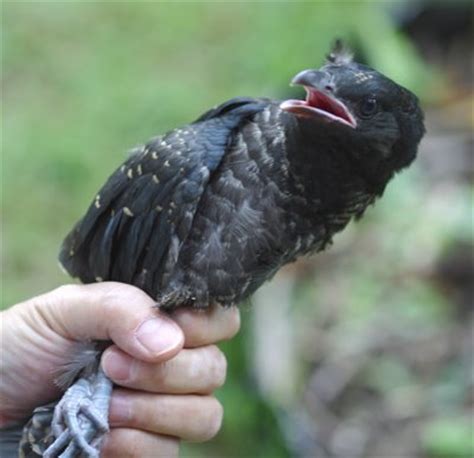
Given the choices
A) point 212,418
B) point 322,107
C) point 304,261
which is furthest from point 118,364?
point 304,261

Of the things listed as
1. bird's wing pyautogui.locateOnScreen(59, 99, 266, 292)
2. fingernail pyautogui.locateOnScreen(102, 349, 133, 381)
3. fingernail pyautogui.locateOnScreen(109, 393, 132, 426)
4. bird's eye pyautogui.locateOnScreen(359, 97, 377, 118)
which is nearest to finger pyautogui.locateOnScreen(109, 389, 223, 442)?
fingernail pyautogui.locateOnScreen(109, 393, 132, 426)

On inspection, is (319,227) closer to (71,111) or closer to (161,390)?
(161,390)

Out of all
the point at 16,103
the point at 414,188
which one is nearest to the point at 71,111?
the point at 16,103

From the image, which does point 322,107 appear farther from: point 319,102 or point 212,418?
point 212,418

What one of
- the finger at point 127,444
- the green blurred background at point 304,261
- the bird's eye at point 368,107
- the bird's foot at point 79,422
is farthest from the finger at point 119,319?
the green blurred background at point 304,261

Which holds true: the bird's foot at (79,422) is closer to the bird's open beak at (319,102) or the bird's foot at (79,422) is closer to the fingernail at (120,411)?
the fingernail at (120,411)
